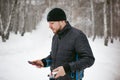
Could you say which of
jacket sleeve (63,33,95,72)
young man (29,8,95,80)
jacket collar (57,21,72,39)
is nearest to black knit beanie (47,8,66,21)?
young man (29,8,95,80)

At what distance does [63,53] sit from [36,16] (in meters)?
70.4

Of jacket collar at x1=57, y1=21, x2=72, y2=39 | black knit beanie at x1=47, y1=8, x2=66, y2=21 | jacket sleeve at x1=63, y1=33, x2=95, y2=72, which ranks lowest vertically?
jacket sleeve at x1=63, y1=33, x2=95, y2=72

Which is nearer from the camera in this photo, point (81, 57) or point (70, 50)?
point (81, 57)

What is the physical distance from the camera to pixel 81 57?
309cm

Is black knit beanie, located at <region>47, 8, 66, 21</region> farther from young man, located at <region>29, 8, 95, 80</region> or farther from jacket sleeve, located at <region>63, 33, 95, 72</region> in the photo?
jacket sleeve, located at <region>63, 33, 95, 72</region>

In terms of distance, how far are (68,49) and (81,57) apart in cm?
21

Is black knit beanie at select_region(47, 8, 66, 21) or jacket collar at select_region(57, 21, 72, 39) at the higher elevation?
black knit beanie at select_region(47, 8, 66, 21)

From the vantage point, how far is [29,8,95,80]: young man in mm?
3021

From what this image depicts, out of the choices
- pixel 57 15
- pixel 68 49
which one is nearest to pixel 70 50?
pixel 68 49

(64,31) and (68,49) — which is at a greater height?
(64,31)

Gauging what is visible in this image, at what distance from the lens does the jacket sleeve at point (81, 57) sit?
3.01 metres

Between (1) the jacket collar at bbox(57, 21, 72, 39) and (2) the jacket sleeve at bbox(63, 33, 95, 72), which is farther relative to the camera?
(1) the jacket collar at bbox(57, 21, 72, 39)

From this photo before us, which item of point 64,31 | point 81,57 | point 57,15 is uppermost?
point 57,15

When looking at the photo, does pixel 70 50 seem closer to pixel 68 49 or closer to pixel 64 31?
pixel 68 49
